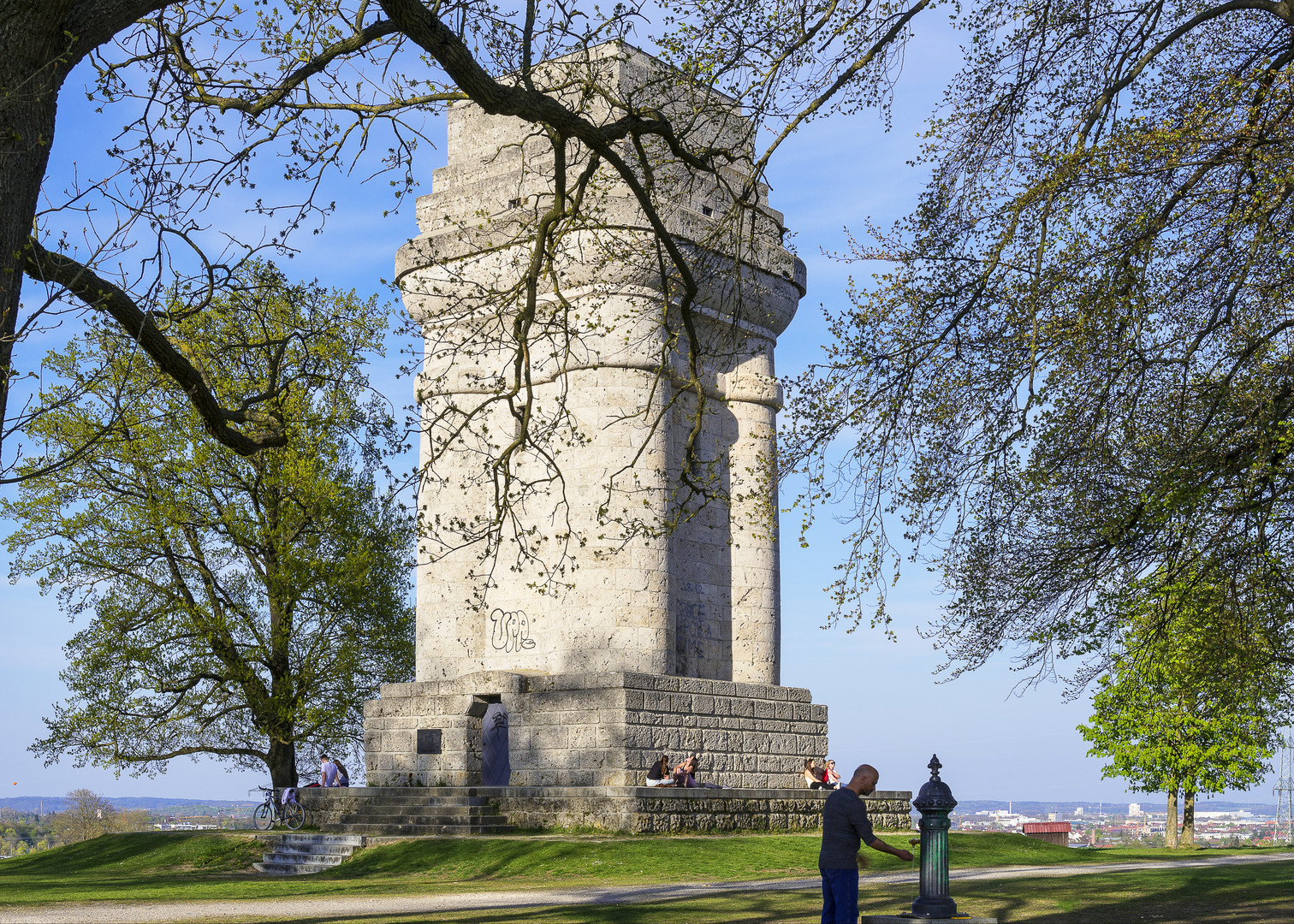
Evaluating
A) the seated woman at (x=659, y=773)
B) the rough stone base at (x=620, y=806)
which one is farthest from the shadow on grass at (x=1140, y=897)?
the seated woman at (x=659, y=773)

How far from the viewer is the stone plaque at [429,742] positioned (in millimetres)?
22300

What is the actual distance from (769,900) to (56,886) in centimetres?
1182

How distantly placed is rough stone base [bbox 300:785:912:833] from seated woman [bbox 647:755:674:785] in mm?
578

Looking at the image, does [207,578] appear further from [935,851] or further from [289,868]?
[935,851]

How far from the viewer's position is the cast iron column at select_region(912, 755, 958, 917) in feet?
31.8

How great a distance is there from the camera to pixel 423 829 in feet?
67.7

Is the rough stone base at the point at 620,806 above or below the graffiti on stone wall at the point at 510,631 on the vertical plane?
below

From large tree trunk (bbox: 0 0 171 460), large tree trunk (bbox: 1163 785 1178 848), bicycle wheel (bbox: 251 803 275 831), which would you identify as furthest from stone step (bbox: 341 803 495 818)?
large tree trunk (bbox: 1163 785 1178 848)

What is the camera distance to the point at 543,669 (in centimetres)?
2189

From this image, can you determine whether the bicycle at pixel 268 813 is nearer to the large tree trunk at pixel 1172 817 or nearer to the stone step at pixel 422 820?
the stone step at pixel 422 820

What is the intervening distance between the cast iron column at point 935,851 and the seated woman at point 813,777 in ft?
43.5

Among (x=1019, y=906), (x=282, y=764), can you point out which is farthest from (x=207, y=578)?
(x=1019, y=906)

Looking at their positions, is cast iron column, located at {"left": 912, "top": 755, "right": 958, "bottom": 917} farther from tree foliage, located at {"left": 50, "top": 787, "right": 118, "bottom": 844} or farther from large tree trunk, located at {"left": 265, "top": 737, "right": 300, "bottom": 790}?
tree foliage, located at {"left": 50, "top": 787, "right": 118, "bottom": 844}

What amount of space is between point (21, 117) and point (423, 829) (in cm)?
1477
